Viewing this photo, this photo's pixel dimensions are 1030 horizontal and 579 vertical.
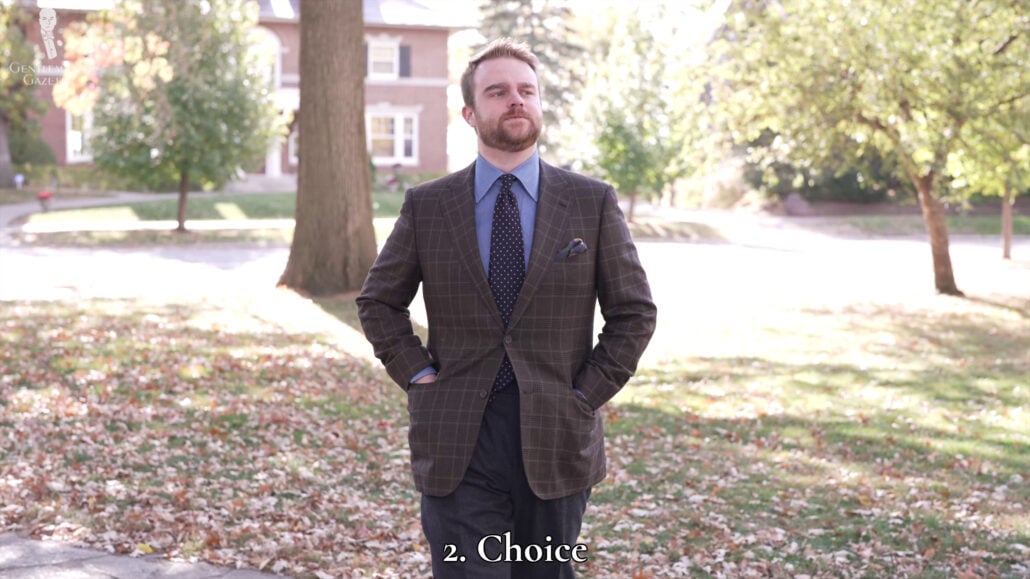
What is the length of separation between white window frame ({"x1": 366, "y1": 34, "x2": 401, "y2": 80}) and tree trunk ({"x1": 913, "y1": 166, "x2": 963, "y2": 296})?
107ft

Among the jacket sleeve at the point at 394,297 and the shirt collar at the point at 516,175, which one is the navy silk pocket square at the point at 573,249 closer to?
the shirt collar at the point at 516,175

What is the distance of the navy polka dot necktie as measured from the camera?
3.91 meters

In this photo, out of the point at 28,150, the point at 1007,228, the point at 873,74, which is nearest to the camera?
the point at 873,74

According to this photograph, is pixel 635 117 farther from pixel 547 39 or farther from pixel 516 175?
pixel 516 175

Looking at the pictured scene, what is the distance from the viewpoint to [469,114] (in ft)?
13.3

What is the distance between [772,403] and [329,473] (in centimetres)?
504

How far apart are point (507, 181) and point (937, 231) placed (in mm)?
19509

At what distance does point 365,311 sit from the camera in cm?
411

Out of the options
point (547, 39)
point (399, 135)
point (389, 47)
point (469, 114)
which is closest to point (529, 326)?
point (469, 114)

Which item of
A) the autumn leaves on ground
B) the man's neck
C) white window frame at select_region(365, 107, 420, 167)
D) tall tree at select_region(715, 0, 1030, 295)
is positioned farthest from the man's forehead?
white window frame at select_region(365, 107, 420, 167)

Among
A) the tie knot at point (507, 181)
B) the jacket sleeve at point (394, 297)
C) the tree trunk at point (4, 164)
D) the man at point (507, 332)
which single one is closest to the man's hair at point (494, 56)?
the man at point (507, 332)

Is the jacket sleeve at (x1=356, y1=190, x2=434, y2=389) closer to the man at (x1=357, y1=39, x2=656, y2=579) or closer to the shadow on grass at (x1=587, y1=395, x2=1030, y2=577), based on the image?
the man at (x1=357, y1=39, x2=656, y2=579)

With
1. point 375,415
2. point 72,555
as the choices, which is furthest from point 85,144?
point 72,555

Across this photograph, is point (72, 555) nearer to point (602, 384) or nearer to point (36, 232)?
point (602, 384)
